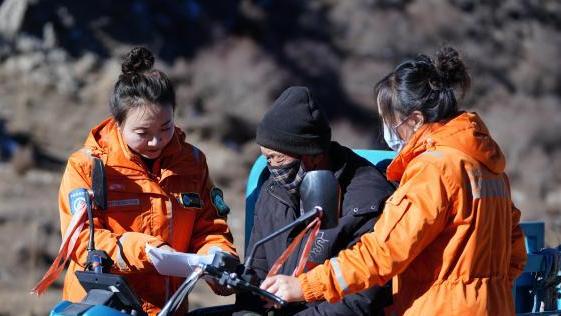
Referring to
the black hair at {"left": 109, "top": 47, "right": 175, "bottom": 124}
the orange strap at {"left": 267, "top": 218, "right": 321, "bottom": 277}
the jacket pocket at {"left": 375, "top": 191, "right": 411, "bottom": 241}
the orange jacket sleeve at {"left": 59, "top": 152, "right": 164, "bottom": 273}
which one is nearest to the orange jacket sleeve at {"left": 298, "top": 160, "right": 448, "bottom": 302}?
the jacket pocket at {"left": 375, "top": 191, "right": 411, "bottom": 241}

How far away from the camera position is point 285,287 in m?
3.61

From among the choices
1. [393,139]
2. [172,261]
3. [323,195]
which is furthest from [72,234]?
[393,139]

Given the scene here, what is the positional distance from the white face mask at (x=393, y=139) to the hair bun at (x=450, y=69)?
26cm

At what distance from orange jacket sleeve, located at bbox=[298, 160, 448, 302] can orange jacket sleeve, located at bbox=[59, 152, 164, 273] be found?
0.83 m

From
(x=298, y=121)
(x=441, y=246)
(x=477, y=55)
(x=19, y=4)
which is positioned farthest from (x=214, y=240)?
(x=477, y=55)

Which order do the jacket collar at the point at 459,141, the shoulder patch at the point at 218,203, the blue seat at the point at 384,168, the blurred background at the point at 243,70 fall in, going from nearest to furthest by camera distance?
the jacket collar at the point at 459,141, the shoulder patch at the point at 218,203, the blue seat at the point at 384,168, the blurred background at the point at 243,70

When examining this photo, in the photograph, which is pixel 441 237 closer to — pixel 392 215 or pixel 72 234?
pixel 392 215

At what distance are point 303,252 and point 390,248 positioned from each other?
416 millimetres

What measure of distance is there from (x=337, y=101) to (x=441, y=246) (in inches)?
666

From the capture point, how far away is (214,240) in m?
4.57

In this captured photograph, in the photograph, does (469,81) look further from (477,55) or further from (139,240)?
(477,55)

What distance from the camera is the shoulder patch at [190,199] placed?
4.52m

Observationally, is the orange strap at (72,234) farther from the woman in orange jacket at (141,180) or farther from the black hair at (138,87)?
the black hair at (138,87)

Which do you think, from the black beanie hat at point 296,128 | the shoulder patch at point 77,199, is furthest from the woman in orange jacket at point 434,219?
the shoulder patch at point 77,199
